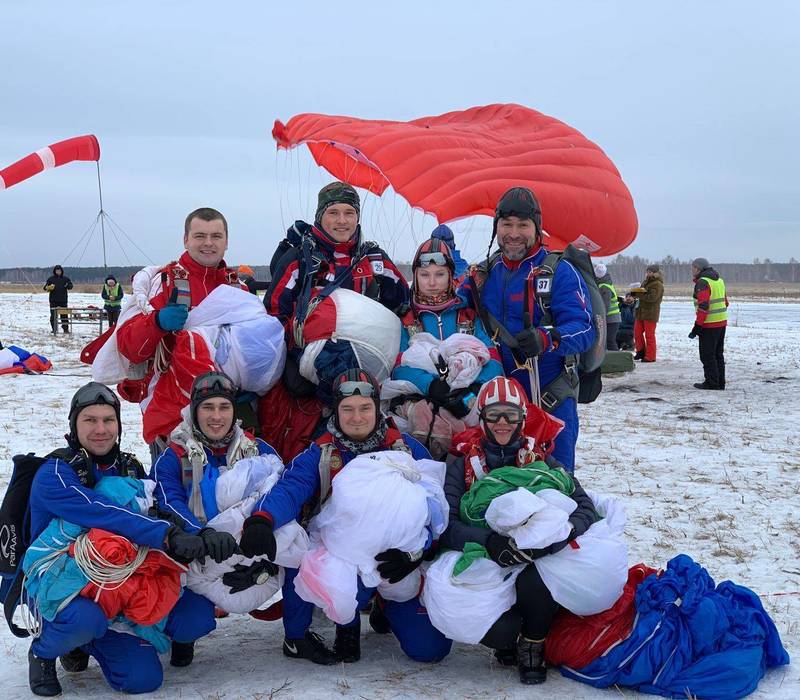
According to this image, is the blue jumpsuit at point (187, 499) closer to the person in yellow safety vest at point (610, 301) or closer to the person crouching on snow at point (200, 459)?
the person crouching on snow at point (200, 459)

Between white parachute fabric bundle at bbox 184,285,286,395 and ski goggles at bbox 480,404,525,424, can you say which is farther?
white parachute fabric bundle at bbox 184,285,286,395

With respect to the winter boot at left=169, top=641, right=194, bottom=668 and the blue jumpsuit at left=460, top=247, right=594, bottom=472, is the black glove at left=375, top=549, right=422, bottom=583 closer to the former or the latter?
the winter boot at left=169, top=641, right=194, bottom=668

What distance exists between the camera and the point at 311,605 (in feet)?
9.41

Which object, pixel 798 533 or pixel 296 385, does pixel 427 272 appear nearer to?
pixel 296 385

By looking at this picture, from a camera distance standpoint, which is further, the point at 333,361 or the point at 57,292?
the point at 57,292

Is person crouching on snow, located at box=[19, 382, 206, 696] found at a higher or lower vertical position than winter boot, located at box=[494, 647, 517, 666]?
higher

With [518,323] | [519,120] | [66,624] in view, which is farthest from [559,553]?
[519,120]

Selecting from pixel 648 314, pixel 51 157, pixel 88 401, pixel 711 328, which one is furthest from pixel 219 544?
pixel 51 157

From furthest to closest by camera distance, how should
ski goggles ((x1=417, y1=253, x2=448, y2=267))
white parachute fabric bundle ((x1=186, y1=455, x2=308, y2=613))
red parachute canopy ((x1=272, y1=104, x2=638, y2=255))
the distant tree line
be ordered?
the distant tree line
red parachute canopy ((x1=272, y1=104, x2=638, y2=255))
ski goggles ((x1=417, y1=253, x2=448, y2=267))
white parachute fabric bundle ((x1=186, y1=455, x2=308, y2=613))

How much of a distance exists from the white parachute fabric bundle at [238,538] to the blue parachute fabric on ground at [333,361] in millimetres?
419

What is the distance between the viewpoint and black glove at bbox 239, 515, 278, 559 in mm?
2584

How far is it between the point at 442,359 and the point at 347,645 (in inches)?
43.1

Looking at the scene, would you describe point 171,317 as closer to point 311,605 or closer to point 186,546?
point 186,546

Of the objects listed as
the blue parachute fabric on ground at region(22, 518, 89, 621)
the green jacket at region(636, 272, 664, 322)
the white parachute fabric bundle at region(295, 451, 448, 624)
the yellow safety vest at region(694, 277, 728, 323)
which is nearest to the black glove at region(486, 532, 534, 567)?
the white parachute fabric bundle at region(295, 451, 448, 624)
